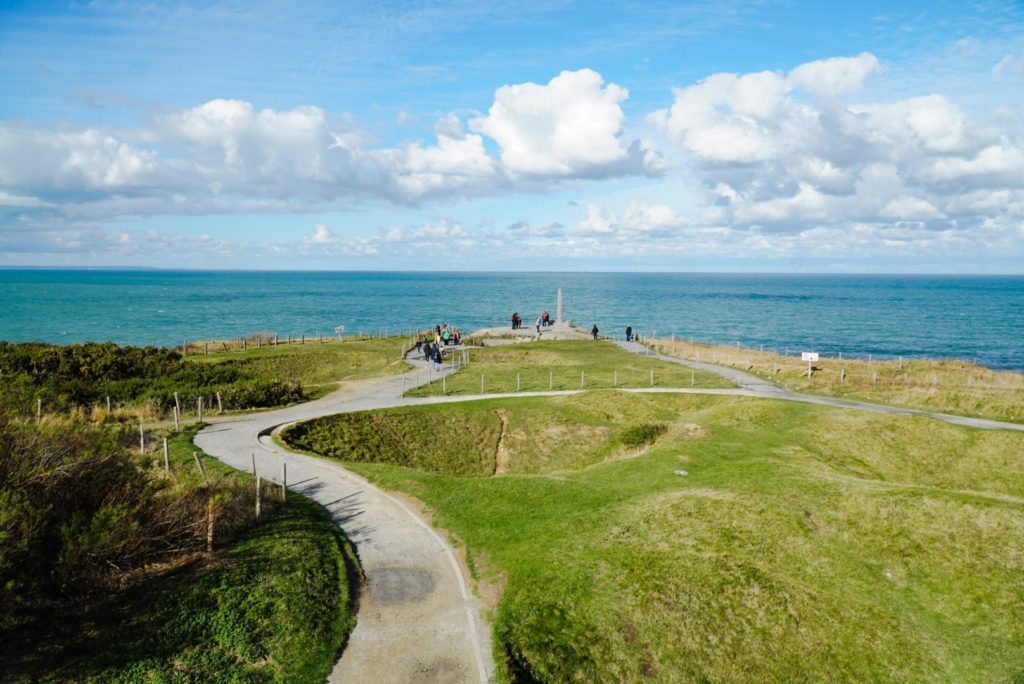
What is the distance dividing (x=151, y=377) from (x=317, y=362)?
54.1ft

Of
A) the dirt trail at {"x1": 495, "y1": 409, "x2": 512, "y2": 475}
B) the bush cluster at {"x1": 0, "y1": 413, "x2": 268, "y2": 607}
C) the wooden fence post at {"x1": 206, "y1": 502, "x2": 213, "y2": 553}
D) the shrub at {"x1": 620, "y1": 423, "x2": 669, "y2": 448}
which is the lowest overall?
the dirt trail at {"x1": 495, "y1": 409, "x2": 512, "y2": 475}

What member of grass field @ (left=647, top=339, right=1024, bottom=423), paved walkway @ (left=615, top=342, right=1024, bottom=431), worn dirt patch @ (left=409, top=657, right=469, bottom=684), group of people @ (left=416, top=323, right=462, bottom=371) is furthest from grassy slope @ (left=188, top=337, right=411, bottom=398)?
worn dirt patch @ (left=409, top=657, right=469, bottom=684)

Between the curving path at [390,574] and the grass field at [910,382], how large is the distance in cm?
411

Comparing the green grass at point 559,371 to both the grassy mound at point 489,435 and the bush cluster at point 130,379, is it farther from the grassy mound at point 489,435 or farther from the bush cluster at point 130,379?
the bush cluster at point 130,379

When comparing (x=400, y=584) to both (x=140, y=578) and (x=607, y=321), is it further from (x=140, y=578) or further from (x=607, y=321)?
(x=607, y=321)

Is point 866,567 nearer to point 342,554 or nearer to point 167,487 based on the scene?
point 342,554

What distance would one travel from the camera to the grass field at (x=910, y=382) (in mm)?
39438

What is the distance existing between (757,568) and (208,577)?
616 inches

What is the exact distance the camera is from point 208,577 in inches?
608

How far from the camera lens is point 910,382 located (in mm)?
47656

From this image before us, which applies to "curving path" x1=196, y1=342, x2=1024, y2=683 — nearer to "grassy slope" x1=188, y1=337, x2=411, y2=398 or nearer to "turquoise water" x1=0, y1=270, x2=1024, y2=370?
"grassy slope" x1=188, y1=337, x2=411, y2=398

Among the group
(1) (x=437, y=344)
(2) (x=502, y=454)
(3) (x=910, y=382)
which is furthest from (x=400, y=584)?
(3) (x=910, y=382)

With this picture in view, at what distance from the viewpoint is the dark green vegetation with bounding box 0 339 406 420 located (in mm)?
36312

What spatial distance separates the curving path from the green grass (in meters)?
14.6
